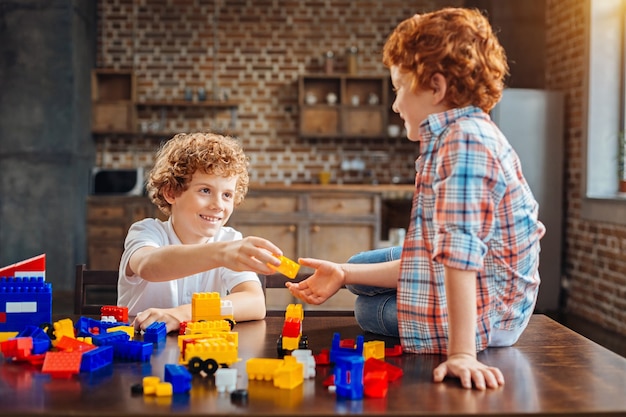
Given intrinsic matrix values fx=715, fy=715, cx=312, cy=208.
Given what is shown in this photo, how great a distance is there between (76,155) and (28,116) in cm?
52

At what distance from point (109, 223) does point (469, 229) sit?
208 inches

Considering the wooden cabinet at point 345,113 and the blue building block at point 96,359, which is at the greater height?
the wooden cabinet at point 345,113

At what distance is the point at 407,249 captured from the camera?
1.46 m

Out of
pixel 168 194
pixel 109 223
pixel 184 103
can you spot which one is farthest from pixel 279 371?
pixel 184 103

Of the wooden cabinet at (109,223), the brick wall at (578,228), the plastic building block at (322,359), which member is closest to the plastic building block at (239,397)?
the plastic building block at (322,359)

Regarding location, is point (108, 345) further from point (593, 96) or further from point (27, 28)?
point (27, 28)

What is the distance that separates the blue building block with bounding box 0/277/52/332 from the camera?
4.88 feet

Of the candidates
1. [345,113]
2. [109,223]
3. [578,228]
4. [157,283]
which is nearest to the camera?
[157,283]

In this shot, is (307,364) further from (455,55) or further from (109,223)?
(109,223)

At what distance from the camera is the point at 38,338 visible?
1.34 meters

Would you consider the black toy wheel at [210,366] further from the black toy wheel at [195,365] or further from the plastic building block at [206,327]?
the plastic building block at [206,327]

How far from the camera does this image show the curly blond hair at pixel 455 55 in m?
1.41

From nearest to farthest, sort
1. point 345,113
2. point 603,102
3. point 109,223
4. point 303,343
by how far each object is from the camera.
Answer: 1. point 303,343
2. point 603,102
3. point 109,223
4. point 345,113

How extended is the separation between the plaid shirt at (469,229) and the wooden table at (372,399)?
8 cm
